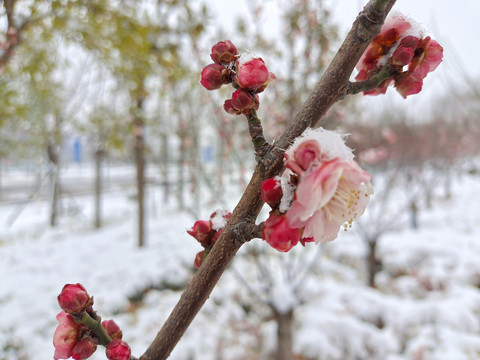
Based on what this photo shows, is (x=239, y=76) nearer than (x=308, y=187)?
No

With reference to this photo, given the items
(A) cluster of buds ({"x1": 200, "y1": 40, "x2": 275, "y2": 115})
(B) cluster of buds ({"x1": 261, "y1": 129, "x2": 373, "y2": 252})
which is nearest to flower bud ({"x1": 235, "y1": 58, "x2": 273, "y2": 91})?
(A) cluster of buds ({"x1": 200, "y1": 40, "x2": 275, "y2": 115})

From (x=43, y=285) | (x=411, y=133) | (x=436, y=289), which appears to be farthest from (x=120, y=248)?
(x=411, y=133)

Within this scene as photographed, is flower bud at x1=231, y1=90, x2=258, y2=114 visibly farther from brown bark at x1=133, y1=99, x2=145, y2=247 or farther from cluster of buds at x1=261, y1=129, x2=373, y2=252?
brown bark at x1=133, y1=99, x2=145, y2=247

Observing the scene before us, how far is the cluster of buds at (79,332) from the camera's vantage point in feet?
1.83

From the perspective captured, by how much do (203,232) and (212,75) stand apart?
0.32 meters

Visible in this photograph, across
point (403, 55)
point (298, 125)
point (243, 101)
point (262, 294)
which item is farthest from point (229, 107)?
point (262, 294)

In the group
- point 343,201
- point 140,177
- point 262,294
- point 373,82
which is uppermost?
point 140,177

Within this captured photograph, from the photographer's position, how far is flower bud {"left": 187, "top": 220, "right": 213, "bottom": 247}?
26.0 inches

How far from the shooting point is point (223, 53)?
607 millimetres

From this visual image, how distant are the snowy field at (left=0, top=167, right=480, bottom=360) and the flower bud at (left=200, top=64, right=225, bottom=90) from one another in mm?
2812

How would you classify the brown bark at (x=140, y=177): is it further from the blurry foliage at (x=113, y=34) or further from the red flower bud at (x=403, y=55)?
the red flower bud at (x=403, y=55)

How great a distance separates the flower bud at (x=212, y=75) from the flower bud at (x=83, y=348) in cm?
55

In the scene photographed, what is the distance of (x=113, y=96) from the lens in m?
8.70

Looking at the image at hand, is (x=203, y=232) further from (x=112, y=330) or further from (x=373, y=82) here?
(x=373, y=82)
